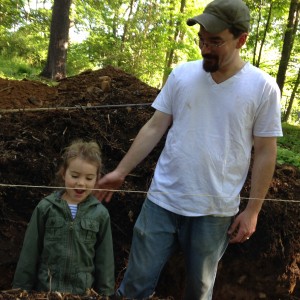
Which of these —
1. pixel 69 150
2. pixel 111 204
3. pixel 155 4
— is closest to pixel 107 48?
pixel 155 4

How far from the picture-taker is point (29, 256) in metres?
2.04

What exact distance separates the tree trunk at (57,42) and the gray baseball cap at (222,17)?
311 inches

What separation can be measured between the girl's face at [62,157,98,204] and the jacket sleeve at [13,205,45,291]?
0.21 metres

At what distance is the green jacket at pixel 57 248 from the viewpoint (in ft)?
6.68

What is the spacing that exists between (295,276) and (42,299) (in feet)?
10.7

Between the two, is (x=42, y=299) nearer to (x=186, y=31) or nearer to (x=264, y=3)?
(x=264, y=3)

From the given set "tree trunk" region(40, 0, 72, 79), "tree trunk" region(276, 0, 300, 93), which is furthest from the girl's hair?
"tree trunk" region(276, 0, 300, 93)

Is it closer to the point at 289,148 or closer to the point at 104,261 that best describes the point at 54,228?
the point at 104,261

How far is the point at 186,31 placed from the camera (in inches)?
594

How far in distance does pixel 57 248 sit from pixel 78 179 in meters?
0.42

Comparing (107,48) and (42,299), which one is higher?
(107,48)

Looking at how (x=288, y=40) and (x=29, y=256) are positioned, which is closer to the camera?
(x=29, y=256)

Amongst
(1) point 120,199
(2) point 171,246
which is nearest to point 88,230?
(2) point 171,246

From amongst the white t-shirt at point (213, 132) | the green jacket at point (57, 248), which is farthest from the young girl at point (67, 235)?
the white t-shirt at point (213, 132)
